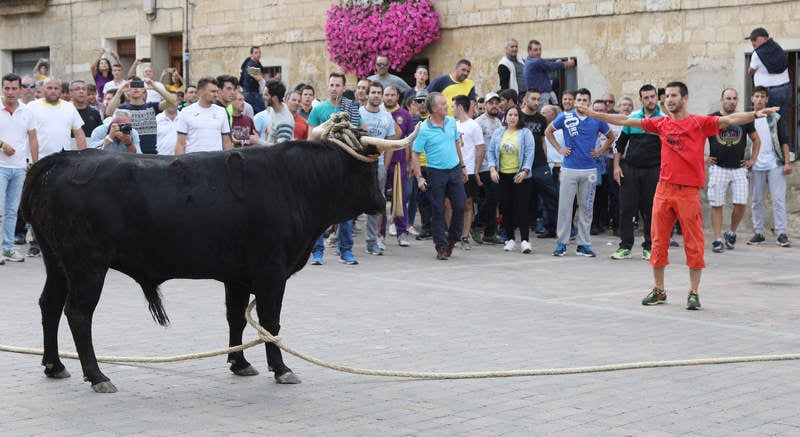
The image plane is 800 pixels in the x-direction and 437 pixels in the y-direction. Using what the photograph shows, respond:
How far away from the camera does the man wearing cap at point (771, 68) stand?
16484 mm

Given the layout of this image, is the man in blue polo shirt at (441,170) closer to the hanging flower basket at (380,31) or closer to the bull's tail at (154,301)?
the hanging flower basket at (380,31)

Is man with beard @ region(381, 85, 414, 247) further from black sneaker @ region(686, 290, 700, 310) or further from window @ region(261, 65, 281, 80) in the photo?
window @ region(261, 65, 281, 80)

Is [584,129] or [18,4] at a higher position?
[18,4]

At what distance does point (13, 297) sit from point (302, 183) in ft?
15.1

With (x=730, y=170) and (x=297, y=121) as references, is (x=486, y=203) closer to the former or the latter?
(x=297, y=121)

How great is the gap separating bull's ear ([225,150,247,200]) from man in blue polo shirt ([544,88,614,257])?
790cm

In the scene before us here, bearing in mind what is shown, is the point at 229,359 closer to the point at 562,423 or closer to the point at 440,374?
the point at 440,374

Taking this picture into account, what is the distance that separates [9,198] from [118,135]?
1560mm

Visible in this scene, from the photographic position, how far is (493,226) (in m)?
16.2

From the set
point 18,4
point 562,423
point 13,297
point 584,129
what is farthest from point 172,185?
point 18,4

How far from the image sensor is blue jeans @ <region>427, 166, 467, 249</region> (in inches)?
563

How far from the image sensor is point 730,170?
15.8 meters

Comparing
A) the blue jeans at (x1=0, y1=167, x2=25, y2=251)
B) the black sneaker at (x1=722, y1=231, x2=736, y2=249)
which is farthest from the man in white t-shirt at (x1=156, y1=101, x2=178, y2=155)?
the black sneaker at (x1=722, y1=231, x2=736, y2=249)

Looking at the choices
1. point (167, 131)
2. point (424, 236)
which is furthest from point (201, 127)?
point (424, 236)
